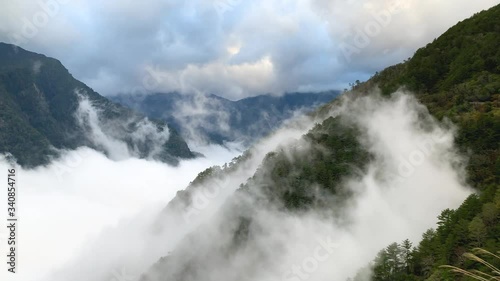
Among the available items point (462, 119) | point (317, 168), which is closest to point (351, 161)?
point (317, 168)

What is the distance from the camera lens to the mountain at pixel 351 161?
4033 inches

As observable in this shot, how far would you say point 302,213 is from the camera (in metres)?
150

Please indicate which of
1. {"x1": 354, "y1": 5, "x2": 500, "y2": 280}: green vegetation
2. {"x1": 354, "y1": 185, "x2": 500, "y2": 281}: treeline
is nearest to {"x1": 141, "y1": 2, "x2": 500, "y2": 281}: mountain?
{"x1": 354, "y1": 5, "x2": 500, "y2": 280}: green vegetation

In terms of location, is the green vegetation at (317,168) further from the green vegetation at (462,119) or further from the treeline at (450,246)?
the treeline at (450,246)

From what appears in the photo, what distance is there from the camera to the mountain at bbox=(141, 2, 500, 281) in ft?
336

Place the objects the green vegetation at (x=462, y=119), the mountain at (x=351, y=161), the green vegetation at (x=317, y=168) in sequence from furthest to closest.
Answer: the green vegetation at (x=317, y=168) < the mountain at (x=351, y=161) < the green vegetation at (x=462, y=119)

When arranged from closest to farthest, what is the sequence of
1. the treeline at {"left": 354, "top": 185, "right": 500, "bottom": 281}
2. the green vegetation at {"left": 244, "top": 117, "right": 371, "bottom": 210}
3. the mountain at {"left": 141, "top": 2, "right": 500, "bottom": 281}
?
the treeline at {"left": 354, "top": 185, "right": 500, "bottom": 281}, the mountain at {"left": 141, "top": 2, "right": 500, "bottom": 281}, the green vegetation at {"left": 244, "top": 117, "right": 371, "bottom": 210}

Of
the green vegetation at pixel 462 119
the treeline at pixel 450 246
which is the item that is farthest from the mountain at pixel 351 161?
the treeline at pixel 450 246

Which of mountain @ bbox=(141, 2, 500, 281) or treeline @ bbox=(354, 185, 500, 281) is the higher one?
mountain @ bbox=(141, 2, 500, 281)

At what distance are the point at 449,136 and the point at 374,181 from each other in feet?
93.8

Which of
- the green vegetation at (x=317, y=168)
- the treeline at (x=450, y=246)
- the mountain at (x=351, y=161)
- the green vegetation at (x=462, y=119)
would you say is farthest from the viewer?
the green vegetation at (x=317, y=168)

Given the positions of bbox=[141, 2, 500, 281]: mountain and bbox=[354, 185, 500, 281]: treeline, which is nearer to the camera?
bbox=[354, 185, 500, 281]: treeline

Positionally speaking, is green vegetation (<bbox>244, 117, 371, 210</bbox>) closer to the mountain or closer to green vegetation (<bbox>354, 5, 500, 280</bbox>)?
the mountain

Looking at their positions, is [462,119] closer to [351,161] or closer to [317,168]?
[351,161]
